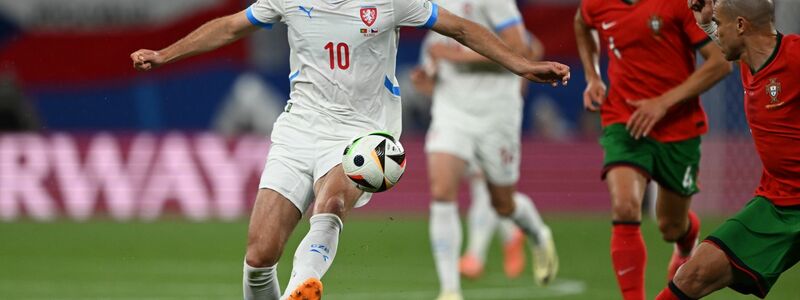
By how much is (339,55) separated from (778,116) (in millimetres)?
2398

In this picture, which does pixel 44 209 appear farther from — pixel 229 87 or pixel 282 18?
pixel 282 18

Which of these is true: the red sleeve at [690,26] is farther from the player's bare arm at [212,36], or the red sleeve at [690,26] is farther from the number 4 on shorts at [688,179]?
the player's bare arm at [212,36]

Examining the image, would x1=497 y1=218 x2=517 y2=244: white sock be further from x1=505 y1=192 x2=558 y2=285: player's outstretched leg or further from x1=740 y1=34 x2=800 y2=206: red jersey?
x1=740 y1=34 x2=800 y2=206: red jersey

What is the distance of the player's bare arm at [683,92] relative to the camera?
357 inches

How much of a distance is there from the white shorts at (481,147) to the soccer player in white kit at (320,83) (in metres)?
3.72

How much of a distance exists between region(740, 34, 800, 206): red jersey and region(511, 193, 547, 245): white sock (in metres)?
4.76

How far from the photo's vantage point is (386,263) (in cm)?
1453

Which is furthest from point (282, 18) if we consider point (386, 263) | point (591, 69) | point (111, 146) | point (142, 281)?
point (111, 146)

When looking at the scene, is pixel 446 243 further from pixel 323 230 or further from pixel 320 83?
pixel 323 230

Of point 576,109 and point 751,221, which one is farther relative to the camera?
point 576,109

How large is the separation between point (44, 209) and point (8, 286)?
7963 mm

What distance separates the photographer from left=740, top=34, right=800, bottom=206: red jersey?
748 centimetres

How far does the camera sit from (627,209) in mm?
8922

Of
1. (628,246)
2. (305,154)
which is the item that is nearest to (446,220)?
(628,246)
